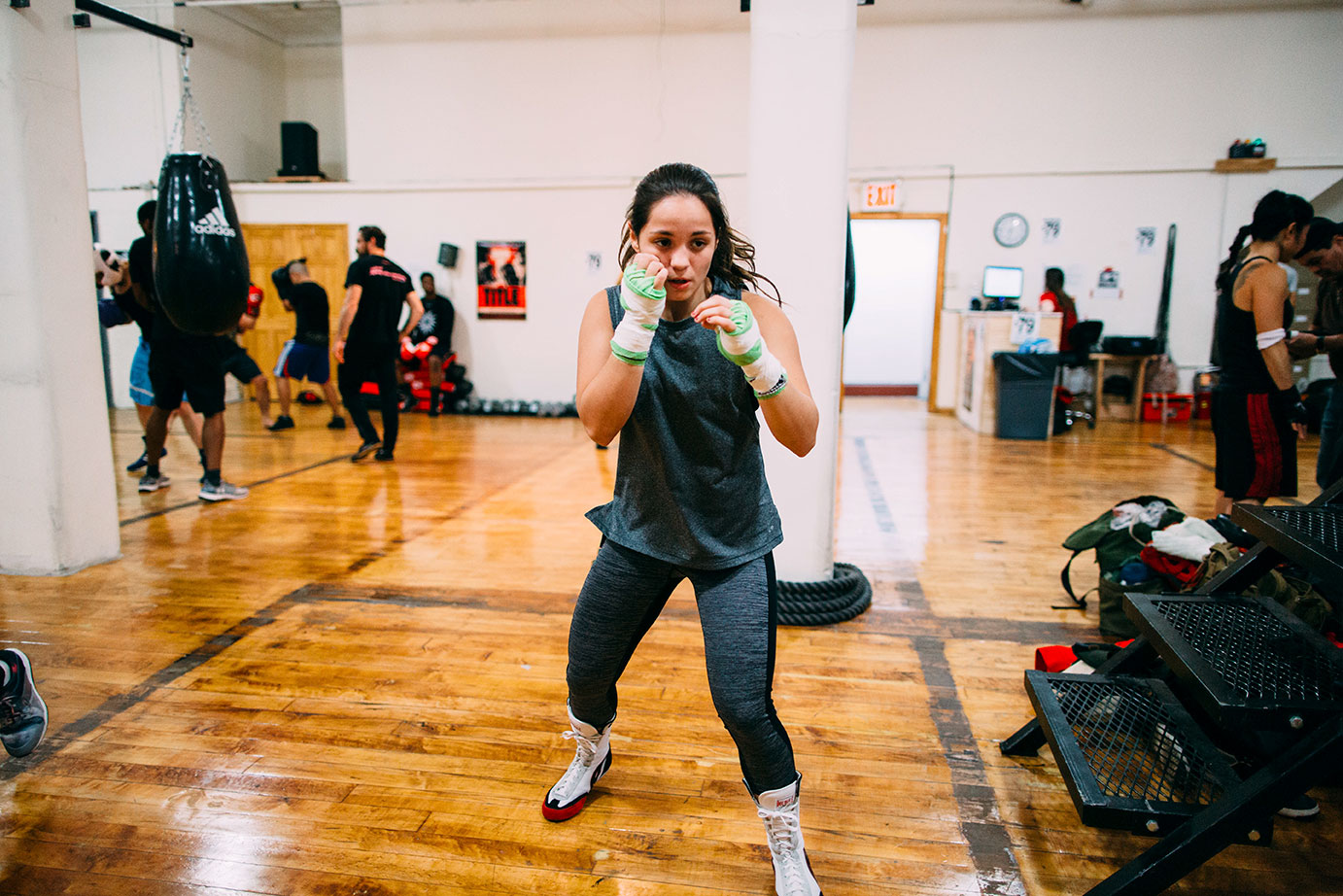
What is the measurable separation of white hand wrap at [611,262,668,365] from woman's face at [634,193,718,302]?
8cm

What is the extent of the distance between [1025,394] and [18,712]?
23.4 ft

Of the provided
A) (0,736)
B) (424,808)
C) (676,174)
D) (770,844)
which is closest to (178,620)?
(0,736)

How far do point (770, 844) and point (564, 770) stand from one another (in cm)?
67

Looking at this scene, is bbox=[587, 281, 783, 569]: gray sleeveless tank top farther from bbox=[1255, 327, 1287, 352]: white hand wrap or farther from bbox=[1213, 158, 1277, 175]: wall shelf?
bbox=[1213, 158, 1277, 175]: wall shelf

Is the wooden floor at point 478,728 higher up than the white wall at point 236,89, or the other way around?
the white wall at point 236,89

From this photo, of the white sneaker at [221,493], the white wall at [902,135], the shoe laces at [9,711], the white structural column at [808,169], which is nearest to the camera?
the shoe laces at [9,711]

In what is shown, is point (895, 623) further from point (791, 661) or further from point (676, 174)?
point (676, 174)

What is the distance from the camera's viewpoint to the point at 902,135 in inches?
336

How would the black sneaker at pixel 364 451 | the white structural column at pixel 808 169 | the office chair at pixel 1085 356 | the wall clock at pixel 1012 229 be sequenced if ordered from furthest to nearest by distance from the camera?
the wall clock at pixel 1012 229, the office chair at pixel 1085 356, the black sneaker at pixel 364 451, the white structural column at pixel 808 169

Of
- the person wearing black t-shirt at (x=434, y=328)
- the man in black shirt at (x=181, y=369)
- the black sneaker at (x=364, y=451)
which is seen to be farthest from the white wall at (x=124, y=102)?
the man in black shirt at (x=181, y=369)

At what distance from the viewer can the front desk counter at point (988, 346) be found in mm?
7332

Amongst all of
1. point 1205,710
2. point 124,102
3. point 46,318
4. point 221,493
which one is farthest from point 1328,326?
point 124,102

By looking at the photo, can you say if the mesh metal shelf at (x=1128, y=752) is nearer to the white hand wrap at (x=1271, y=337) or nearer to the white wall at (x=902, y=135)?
the white hand wrap at (x=1271, y=337)

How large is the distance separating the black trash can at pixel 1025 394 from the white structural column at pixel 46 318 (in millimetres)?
6612
